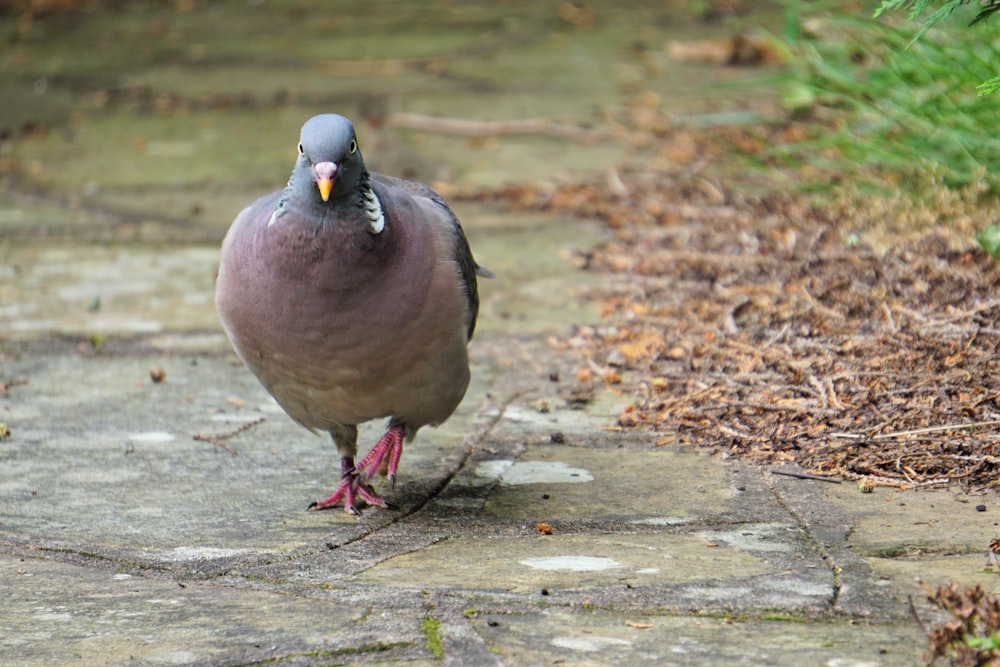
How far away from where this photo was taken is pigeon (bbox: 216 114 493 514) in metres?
2.80

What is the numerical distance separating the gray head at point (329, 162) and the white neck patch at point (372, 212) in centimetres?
3

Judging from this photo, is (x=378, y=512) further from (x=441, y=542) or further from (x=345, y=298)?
(x=345, y=298)

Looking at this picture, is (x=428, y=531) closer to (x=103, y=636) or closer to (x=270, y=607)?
(x=270, y=607)

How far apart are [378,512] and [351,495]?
0.07m

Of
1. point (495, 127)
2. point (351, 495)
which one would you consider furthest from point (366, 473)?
point (495, 127)

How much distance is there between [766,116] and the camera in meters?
6.32

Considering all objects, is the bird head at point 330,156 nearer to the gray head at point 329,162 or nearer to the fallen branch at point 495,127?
the gray head at point 329,162

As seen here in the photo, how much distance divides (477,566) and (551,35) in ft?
21.9

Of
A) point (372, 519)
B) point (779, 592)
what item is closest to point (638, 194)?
point (372, 519)

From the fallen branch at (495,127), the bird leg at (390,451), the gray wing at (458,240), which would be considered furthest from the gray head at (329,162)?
the fallen branch at (495,127)

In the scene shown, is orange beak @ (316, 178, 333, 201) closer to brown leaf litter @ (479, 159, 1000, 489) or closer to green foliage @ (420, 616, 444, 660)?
green foliage @ (420, 616, 444, 660)

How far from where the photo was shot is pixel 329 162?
9.03 ft

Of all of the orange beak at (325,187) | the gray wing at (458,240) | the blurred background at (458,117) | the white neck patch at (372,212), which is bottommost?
the blurred background at (458,117)

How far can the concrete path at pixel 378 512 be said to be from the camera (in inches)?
89.5
